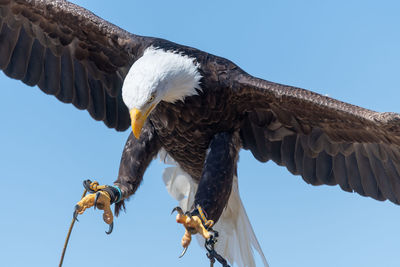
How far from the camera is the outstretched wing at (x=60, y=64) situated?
569 centimetres

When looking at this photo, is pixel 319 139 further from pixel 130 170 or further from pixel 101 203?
pixel 101 203

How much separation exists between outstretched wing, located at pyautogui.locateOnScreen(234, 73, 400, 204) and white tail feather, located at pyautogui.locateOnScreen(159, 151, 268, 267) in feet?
2.06

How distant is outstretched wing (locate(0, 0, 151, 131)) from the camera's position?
569cm

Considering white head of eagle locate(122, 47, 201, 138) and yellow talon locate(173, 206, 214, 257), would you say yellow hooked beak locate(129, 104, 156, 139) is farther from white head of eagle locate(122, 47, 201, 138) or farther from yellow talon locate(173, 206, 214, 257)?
yellow talon locate(173, 206, 214, 257)

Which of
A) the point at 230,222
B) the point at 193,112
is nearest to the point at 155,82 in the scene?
the point at 193,112

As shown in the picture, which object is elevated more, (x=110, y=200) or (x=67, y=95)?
(x=67, y=95)

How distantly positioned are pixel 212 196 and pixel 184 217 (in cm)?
46

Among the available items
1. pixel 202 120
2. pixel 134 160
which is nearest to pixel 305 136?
pixel 202 120

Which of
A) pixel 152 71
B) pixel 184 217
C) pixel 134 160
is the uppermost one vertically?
pixel 152 71

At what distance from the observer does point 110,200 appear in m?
4.82

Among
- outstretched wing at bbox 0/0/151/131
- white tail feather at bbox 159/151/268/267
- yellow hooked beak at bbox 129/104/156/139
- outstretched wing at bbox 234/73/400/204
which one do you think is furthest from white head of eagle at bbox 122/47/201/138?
white tail feather at bbox 159/151/268/267

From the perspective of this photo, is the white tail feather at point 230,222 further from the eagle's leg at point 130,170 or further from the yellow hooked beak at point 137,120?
the yellow hooked beak at point 137,120

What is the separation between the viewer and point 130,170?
522 centimetres

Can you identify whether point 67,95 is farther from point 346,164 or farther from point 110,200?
point 346,164
